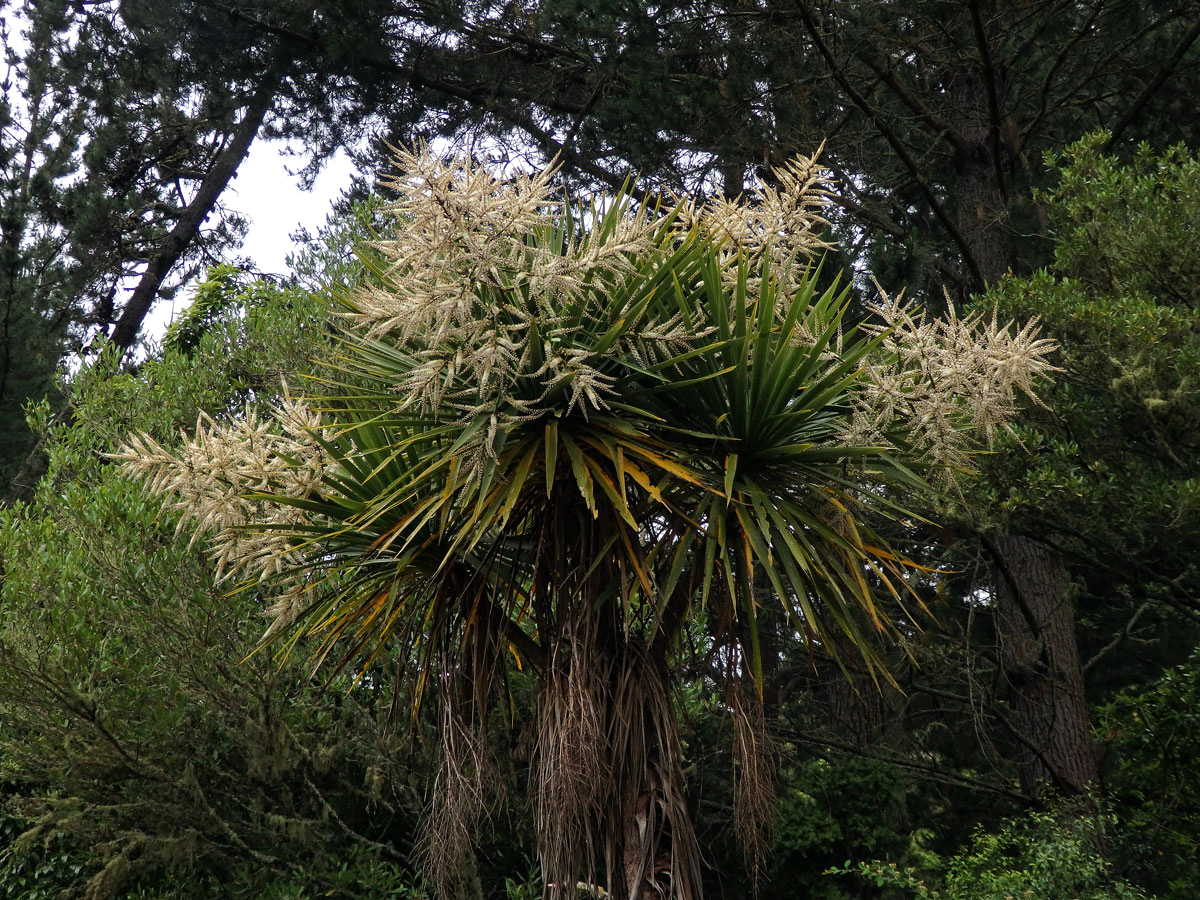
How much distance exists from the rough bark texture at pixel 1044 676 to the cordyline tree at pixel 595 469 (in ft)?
12.8

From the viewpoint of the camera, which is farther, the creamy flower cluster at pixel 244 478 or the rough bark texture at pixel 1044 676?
the rough bark texture at pixel 1044 676

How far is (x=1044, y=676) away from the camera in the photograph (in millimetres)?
7891

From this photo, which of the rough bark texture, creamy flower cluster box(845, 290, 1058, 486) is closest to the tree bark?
the rough bark texture

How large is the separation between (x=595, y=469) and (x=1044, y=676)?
17.7ft

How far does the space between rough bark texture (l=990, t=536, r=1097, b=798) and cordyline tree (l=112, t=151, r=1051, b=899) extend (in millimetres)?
3889

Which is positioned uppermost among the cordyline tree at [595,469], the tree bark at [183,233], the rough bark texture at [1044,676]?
the tree bark at [183,233]

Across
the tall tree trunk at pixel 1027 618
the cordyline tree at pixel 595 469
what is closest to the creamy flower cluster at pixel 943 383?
the cordyline tree at pixel 595 469

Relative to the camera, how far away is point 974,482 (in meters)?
6.39

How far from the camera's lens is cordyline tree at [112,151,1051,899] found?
12.0ft

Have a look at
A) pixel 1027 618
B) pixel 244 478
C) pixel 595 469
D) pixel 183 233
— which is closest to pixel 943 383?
pixel 595 469

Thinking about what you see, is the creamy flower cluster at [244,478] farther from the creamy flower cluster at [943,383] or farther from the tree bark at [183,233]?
the tree bark at [183,233]

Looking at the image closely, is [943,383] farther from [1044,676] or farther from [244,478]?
[1044,676]

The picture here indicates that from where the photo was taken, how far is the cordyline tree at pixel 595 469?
12.0 feet

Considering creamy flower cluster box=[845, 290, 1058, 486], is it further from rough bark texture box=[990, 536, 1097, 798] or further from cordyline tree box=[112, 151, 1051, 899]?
rough bark texture box=[990, 536, 1097, 798]
